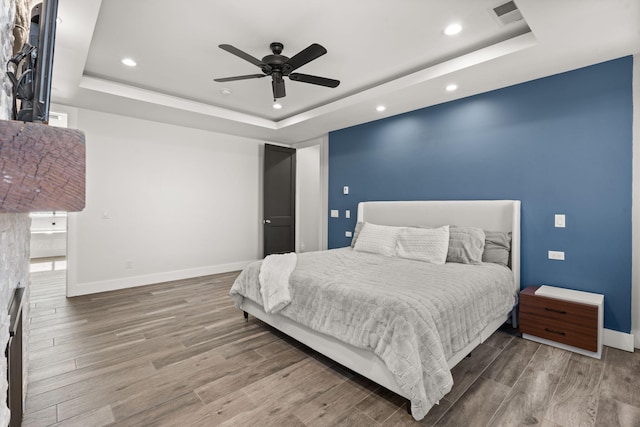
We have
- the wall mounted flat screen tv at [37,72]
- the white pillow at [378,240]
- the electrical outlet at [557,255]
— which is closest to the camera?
the wall mounted flat screen tv at [37,72]

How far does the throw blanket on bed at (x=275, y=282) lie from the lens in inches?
103

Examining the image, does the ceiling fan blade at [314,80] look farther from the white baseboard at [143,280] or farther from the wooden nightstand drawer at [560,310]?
the white baseboard at [143,280]

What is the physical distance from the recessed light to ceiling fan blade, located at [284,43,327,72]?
3.58 ft

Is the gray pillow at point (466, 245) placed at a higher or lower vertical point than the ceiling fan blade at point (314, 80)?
lower

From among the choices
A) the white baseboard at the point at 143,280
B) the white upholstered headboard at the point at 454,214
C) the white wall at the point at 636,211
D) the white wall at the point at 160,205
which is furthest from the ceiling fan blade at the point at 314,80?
the white baseboard at the point at 143,280

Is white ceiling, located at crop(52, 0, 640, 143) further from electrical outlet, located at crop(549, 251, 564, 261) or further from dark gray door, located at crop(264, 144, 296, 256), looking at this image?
dark gray door, located at crop(264, 144, 296, 256)

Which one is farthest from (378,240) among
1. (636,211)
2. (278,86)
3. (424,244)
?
(636,211)

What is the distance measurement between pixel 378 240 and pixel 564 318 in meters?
1.92

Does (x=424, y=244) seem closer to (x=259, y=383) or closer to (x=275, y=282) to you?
(x=275, y=282)

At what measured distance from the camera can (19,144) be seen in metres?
0.56

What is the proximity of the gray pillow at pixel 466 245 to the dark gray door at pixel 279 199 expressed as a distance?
3.59 meters

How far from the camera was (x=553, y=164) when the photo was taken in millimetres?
3033

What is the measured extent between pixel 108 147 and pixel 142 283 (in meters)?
2.05

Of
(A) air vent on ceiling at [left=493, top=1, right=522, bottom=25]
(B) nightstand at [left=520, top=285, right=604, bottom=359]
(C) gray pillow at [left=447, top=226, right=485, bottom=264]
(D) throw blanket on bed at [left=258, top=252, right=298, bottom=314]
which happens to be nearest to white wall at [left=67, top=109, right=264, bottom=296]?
(D) throw blanket on bed at [left=258, top=252, right=298, bottom=314]
